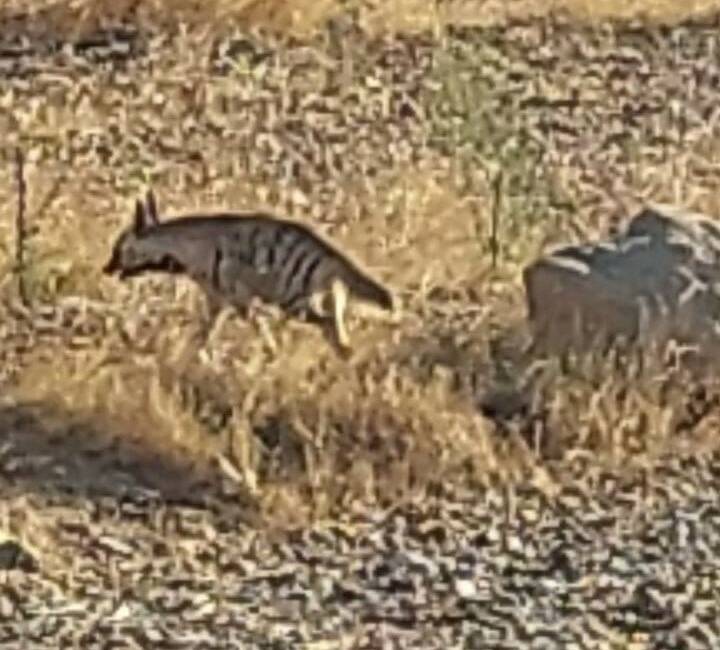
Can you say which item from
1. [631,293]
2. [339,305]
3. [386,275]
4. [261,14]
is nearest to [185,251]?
[339,305]

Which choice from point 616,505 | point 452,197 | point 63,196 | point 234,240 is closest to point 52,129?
point 63,196

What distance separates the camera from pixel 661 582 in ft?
19.1

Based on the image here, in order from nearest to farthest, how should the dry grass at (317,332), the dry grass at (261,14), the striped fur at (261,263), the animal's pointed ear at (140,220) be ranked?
the dry grass at (317,332), the striped fur at (261,263), the animal's pointed ear at (140,220), the dry grass at (261,14)

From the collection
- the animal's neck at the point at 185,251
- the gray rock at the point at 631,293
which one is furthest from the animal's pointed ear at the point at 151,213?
the gray rock at the point at 631,293

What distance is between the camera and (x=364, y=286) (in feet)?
22.6

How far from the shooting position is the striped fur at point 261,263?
6855 millimetres

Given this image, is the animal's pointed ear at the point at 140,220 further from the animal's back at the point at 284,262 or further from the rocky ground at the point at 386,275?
the animal's back at the point at 284,262

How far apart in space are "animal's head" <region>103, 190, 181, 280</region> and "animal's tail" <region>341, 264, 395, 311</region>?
46 cm

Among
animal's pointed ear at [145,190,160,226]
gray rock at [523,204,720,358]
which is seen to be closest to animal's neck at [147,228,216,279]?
animal's pointed ear at [145,190,160,226]

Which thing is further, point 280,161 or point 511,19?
point 511,19

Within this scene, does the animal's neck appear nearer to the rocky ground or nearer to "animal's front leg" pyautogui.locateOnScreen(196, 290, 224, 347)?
"animal's front leg" pyautogui.locateOnScreen(196, 290, 224, 347)

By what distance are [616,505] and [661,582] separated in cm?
41

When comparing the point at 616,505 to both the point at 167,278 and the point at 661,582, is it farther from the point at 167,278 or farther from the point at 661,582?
the point at 167,278

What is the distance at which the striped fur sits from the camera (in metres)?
6.86
